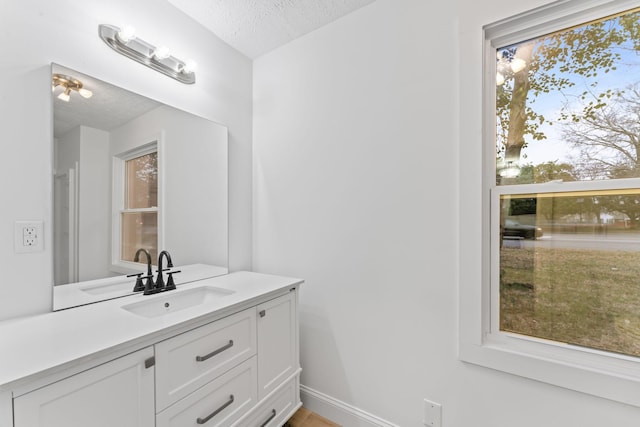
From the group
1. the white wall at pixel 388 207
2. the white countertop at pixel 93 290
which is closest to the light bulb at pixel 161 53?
the white wall at pixel 388 207

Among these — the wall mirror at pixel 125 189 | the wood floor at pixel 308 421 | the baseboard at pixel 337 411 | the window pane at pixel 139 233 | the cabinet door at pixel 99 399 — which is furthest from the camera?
the wood floor at pixel 308 421

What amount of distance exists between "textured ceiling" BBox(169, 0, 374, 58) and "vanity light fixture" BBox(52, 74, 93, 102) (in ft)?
2.44

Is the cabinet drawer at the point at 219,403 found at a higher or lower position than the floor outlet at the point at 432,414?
higher

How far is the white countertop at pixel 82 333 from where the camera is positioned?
2.28ft

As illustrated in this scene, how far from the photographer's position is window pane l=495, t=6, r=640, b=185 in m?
1.04

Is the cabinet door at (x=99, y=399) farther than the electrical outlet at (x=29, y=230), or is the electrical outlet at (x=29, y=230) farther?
the electrical outlet at (x=29, y=230)

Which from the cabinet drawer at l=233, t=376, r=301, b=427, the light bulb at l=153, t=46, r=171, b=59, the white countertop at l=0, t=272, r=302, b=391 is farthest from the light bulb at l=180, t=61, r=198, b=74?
the cabinet drawer at l=233, t=376, r=301, b=427

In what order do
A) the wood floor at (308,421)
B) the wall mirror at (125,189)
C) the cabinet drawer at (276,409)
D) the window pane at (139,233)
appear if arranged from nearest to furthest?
1. the wall mirror at (125,189)
2. the cabinet drawer at (276,409)
3. the window pane at (139,233)
4. the wood floor at (308,421)

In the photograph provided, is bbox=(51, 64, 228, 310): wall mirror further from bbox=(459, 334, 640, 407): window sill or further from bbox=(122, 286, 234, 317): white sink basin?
bbox=(459, 334, 640, 407): window sill

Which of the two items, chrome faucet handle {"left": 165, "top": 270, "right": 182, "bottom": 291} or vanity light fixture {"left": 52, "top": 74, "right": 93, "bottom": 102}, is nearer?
vanity light fixture {"left": 52, "top": 74, "right": 93, "bottom": 102}

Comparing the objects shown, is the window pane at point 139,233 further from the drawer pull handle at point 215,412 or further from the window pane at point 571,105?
the window pane at point 571,105

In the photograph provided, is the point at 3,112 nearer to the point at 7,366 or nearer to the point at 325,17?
the point at 7,366

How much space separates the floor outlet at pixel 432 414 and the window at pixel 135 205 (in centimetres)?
160

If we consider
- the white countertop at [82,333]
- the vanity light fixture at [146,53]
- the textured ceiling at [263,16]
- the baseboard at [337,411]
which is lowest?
the baseboard at [337,411]
